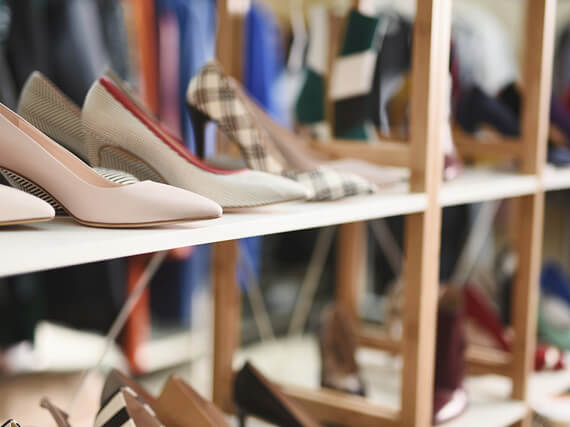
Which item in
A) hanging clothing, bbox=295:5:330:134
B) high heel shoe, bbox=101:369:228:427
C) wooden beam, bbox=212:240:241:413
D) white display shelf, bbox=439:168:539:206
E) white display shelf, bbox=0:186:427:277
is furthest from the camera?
hanging clothing, bbox=295:5:330:134

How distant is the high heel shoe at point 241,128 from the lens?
2.61ft

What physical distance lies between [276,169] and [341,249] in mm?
573

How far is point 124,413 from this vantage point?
2.26ft

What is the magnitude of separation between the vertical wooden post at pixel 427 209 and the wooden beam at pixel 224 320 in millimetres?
296

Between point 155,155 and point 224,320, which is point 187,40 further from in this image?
point 155,155

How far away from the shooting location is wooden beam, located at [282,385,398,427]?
0.99 m

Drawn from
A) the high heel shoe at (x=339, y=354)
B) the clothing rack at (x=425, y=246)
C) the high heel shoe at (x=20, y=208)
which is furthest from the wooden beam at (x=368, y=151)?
the high heel shoe at (x=20, y=208)

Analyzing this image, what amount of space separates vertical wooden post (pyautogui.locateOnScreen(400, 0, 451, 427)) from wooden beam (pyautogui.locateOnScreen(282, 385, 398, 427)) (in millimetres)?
52

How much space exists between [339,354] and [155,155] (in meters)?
0.66

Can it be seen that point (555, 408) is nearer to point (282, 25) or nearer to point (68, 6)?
point (68, 6)

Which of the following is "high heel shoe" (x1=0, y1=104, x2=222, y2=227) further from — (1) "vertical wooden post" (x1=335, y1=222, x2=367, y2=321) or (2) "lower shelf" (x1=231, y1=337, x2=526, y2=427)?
(1) "vertical wooden post" (x1=335, y1=222, x2=367, y2=321)

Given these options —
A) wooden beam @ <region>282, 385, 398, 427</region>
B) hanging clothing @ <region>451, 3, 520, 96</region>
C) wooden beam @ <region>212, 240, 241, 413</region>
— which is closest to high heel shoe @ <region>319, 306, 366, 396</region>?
wooden beam @ <region>282, 385, 398, 427</region>

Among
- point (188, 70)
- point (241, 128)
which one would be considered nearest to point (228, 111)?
point (241, 128)

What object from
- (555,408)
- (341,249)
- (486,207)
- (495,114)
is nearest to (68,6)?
(341,249)
